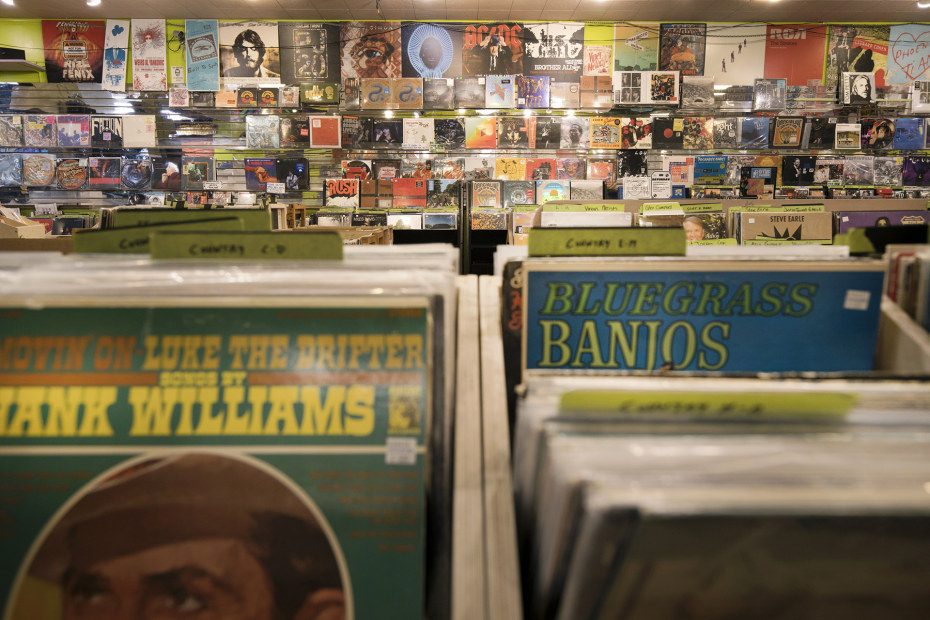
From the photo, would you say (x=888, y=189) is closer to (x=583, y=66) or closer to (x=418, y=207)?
(x=583, y=66)

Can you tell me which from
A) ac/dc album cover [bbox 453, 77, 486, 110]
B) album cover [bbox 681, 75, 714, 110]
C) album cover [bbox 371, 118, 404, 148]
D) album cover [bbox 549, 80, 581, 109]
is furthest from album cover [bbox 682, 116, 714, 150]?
album cover [bbox 371, 118, 404, 148]

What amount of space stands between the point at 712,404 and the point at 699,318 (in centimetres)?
40

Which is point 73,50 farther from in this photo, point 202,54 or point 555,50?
point 555,50

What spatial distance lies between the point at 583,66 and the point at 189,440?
581cm

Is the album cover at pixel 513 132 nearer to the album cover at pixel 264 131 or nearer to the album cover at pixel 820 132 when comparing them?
the album cover at pixel 264 131

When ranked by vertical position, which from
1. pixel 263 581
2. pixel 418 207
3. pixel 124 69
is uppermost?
pixel 124 69

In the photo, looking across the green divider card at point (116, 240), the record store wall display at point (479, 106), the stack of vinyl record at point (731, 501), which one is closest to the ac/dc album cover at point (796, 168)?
the record store wall display at point (479, 106)

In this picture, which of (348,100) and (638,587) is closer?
(638,587)

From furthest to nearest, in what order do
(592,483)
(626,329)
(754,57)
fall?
(754,57), (626,329), (592,483)

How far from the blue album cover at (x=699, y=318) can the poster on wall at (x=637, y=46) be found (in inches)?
217

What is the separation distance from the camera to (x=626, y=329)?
2.54 ft

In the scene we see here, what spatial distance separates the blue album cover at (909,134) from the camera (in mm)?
5414

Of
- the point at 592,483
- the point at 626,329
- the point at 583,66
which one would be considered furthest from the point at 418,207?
the point at 592,483

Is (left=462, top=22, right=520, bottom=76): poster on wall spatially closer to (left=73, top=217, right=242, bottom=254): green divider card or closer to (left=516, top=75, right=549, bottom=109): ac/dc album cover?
(left=516, top=75, right=549, bottom=109): ac/dc album cover
